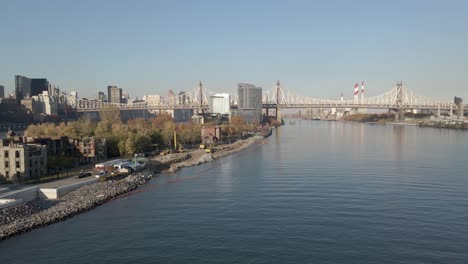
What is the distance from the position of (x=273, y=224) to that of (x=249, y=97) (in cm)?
5325

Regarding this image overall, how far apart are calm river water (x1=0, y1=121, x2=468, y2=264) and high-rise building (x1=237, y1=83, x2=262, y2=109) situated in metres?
45.9

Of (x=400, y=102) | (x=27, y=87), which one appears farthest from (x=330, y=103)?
(x=27, y=87)

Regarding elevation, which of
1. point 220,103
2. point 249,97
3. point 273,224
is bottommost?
point 273,224

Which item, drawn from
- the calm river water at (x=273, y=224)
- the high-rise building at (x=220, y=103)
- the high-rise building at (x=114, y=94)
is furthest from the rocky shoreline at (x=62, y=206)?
the high-rise building at (x=114, y=94)

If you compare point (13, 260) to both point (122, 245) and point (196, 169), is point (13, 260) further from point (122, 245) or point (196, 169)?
point (196, 169)

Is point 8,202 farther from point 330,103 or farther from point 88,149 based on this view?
point 330,103

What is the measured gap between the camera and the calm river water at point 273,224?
6.77m

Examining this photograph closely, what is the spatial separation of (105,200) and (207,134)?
17.8m

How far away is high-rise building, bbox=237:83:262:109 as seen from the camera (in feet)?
196

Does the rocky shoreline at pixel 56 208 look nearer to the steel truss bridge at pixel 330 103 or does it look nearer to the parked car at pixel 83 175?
the parked car at pixel 83 175

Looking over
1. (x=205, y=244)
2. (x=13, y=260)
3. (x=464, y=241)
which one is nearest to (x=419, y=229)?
(x=464, y=241)

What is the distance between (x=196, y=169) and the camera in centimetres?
1653

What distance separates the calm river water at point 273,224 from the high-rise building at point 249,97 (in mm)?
45909

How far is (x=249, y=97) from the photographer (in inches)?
2400
